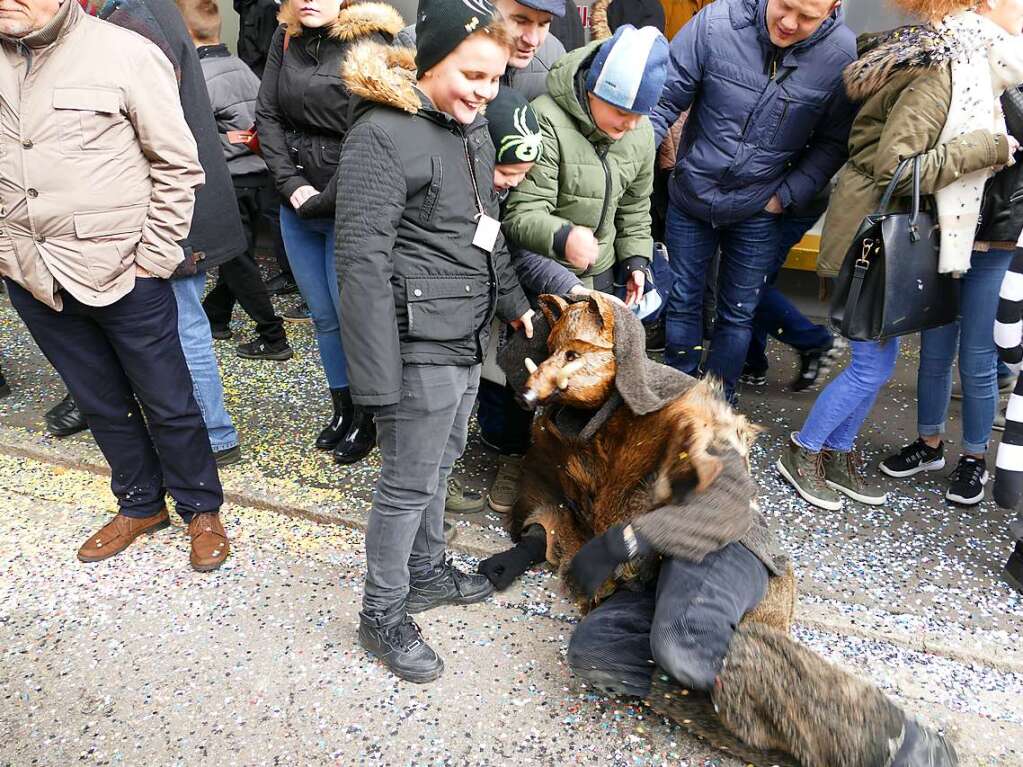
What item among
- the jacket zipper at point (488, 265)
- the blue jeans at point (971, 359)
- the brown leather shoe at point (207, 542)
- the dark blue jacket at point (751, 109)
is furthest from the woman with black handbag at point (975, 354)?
the brown leather shoe at point (207, 542)

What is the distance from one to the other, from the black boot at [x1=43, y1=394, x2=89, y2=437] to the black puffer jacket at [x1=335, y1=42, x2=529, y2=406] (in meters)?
2.15

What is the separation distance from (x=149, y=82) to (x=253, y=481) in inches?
60.6

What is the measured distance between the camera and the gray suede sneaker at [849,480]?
120 inches

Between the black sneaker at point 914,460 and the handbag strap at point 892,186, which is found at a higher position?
the handbag strap at point 892,186

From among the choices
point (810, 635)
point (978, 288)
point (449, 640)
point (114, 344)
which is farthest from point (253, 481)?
point (978, 288)

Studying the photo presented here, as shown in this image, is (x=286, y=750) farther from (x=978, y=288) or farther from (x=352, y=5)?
(x=978, y=288)

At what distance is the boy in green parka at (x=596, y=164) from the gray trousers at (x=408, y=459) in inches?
20.7

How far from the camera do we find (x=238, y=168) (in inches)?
160

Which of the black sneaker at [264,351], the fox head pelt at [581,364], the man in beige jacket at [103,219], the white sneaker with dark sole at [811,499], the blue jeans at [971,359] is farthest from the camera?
the black sneaker at [264,351]

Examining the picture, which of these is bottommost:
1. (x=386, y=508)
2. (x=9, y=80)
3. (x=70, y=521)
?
(x=70, y=521)

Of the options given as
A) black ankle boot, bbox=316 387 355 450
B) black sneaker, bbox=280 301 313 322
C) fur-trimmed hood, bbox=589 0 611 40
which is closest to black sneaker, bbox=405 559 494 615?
black ankle boot, bbox=316 387 355 450

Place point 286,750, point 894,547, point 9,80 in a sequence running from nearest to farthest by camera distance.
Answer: point 286,750 < point 9,80 < point 894,547

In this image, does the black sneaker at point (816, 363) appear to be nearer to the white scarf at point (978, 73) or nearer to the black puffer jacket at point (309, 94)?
the white scarf at point (978, 73)

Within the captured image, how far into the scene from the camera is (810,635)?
239cm
